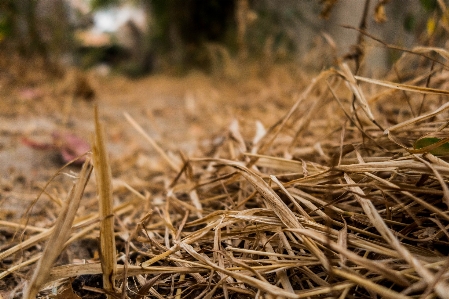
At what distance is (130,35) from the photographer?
22.3 ft

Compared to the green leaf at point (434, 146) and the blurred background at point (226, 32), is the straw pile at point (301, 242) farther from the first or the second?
the blurred background at point (226, 32)

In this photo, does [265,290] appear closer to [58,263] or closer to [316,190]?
[316,190]

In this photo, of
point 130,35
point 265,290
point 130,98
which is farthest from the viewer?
point 130,35

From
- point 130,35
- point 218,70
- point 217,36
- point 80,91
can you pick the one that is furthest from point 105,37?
point 80,91

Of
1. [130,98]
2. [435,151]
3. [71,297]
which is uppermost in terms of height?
[435,151]

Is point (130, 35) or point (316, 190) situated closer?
point (316, 190)

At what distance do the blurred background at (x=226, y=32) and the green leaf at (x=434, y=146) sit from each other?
2.56 ft

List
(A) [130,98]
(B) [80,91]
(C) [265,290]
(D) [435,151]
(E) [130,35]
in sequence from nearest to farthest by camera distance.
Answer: (C) [265,290] < (D) [435,151] < (B) [80,91] < (A) [130,98] < (E) [130,35]

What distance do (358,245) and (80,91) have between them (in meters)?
2.33

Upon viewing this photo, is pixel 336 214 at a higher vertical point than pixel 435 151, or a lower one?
lower

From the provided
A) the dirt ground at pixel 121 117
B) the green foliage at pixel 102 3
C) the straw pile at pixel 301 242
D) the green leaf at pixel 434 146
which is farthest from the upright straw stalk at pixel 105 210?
the green foliage at pixel 102 3

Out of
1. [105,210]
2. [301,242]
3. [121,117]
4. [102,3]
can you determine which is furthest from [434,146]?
[102,3]

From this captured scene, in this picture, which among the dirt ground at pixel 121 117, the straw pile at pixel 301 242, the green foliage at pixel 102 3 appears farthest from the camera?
the green foliage at pixel 102 3

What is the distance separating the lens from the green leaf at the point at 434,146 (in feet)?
1.65
